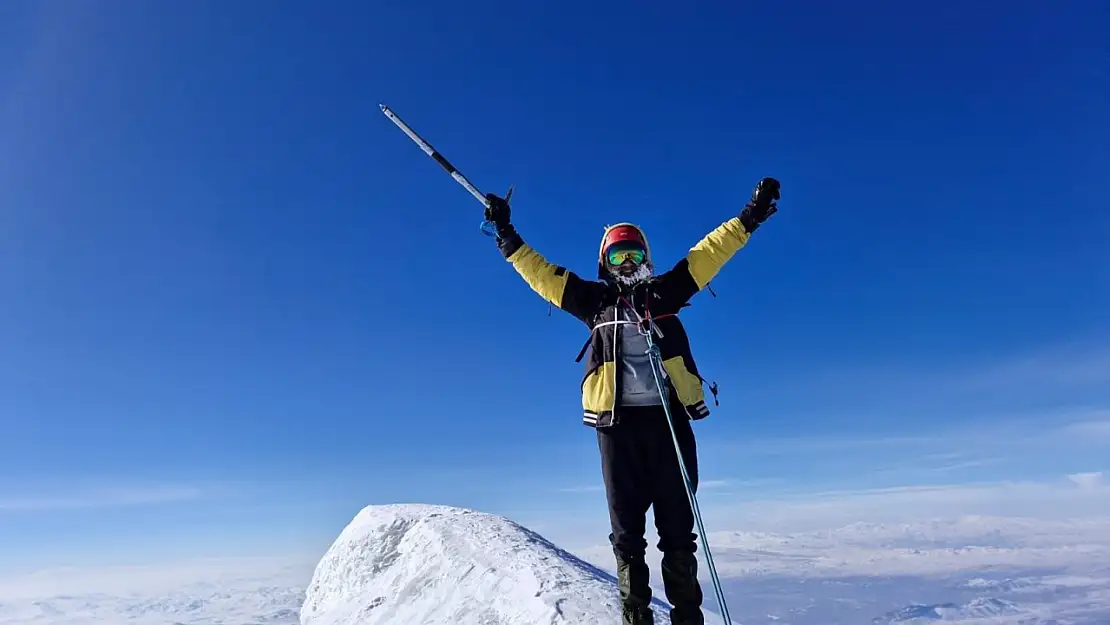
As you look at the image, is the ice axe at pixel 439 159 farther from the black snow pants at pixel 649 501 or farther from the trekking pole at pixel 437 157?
the black snow pants at pixel 649 501

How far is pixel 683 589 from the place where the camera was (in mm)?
5895

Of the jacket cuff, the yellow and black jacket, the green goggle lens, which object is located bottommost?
the yellow and black jacket

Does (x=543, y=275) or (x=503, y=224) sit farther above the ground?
(x=503, y=224)

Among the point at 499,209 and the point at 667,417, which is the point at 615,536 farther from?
the point at 499,209

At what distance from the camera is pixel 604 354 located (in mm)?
6277

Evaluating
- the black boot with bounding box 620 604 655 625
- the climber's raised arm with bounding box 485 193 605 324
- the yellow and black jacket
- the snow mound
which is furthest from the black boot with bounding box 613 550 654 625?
the climber's raised arm with bounding box 485 193 605 324

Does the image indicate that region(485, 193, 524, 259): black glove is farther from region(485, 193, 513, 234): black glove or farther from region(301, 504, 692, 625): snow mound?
region(301, 504, 692, 625): snow mound

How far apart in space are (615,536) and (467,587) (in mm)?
2470

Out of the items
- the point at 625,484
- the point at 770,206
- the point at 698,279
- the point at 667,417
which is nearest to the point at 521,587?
the point at 625,484

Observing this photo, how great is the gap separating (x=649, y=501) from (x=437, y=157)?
4.03 meters

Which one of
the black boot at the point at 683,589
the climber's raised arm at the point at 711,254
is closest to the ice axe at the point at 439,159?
the climber's raised arm at the point at 711,254

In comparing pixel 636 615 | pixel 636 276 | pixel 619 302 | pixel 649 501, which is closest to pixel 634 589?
pixel 636 615

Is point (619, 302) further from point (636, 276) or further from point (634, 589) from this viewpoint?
point (634, 589)

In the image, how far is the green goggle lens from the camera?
6547mm
